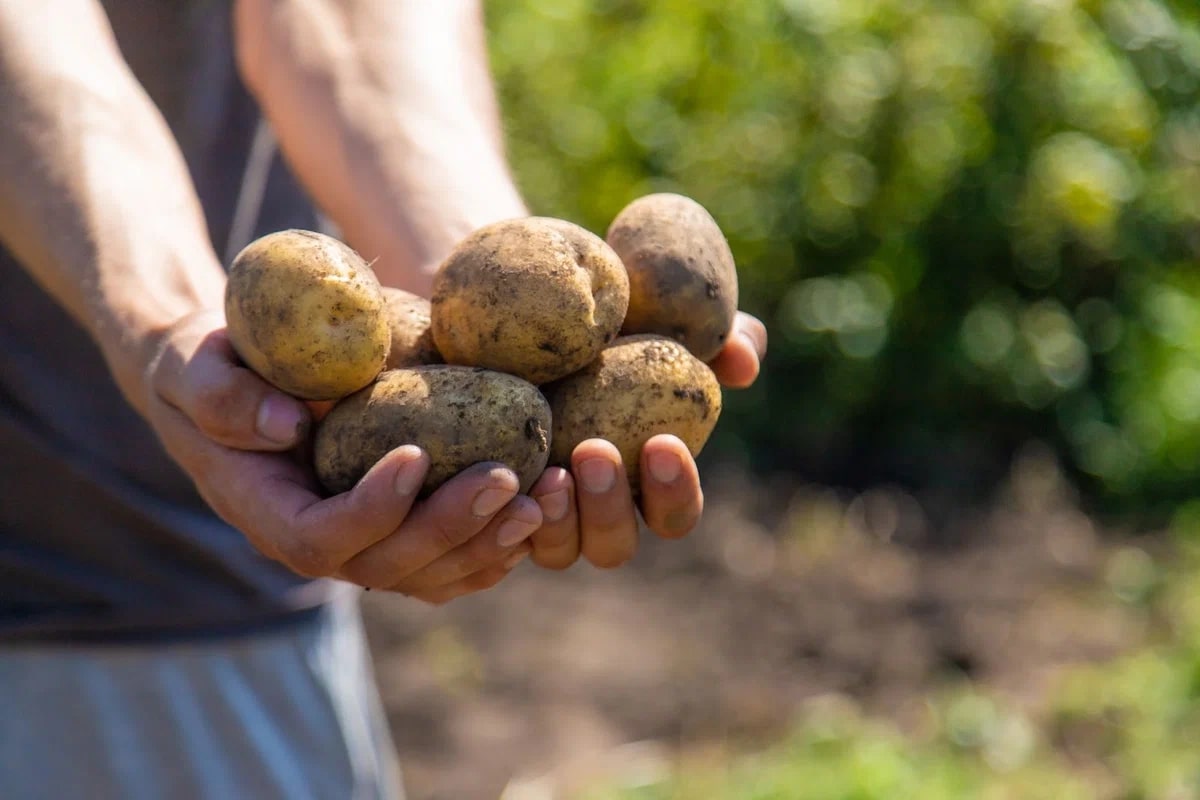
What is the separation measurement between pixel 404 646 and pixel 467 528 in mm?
2129

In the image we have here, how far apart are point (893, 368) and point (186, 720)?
9.45 feet

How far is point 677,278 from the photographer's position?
1.88 metres

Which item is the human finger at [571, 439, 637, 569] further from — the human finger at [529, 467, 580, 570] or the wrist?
the wrist

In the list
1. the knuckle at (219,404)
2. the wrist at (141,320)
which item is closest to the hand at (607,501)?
the knuckle at (219,404)

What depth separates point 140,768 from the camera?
84.0 inches

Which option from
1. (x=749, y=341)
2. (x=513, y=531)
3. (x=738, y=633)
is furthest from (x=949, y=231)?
(x=513, y=531)

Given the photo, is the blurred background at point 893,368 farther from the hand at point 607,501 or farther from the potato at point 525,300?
the potato at point 525,300

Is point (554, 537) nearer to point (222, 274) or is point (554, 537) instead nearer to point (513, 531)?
point (513, 531)

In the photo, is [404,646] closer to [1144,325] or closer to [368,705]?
[368,705]

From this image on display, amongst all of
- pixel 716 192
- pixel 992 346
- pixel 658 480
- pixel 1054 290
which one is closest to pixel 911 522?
pixel 992 346

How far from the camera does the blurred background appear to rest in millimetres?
3422

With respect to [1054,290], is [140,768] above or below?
above

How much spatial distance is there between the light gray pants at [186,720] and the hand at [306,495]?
0.56 meters

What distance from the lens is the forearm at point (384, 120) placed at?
2.07 meters
